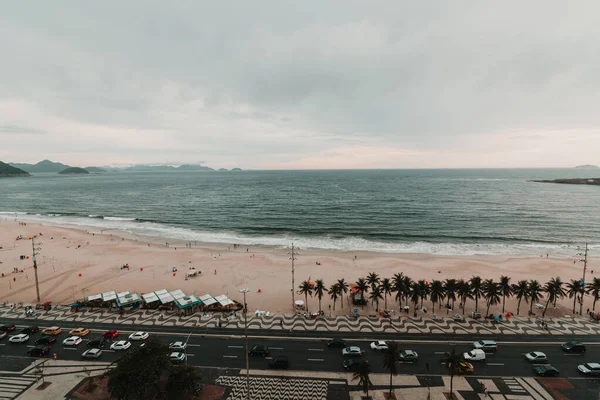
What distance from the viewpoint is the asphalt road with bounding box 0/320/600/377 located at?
113 ft

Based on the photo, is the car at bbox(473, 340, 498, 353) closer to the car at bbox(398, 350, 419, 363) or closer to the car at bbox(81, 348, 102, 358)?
the car at bbox(398, 350, 419, 363)

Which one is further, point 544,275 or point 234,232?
point 234,232

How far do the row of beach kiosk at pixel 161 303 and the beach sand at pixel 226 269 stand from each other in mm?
5229

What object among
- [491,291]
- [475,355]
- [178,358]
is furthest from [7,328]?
[491,291]

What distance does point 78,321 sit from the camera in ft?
147

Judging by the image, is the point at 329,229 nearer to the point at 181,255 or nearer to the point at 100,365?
the point at 181,255

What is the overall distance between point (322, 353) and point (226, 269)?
38271 mm

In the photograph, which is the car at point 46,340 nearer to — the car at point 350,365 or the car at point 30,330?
the car at point 30,330

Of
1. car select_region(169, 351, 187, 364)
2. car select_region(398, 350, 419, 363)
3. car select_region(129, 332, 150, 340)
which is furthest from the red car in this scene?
car select_region(398, 350, 419, 363)

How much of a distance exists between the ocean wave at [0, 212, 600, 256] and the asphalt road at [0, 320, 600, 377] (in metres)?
46.6

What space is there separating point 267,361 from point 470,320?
33022mm

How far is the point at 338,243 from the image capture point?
9394cm

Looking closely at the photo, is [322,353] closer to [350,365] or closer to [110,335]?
[350,365]

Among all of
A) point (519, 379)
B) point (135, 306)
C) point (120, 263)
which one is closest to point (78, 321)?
point (135, 306)
